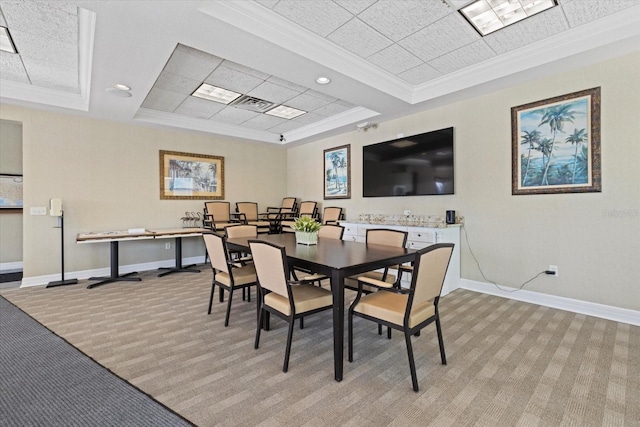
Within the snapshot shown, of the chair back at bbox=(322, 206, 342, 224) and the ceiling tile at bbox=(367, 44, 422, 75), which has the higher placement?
the ceiling tile at bbox=(367, 44, 422, 75)

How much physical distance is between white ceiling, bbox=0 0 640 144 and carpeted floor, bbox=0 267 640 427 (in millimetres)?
2713

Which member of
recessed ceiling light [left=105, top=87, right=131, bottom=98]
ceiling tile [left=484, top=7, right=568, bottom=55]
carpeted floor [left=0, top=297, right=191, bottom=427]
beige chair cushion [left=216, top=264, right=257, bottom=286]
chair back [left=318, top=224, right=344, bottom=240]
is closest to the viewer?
carpeted floor [left=0, top=297, right=191, bottom=427]

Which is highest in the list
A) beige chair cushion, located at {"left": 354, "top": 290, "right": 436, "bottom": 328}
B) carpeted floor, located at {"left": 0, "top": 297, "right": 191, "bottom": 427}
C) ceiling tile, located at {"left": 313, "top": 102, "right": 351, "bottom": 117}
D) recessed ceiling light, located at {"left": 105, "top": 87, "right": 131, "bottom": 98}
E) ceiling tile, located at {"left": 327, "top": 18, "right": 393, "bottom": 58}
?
ceiling tile, located at {"left": 313, "top": 102, "right": 351, "bottom": 117}

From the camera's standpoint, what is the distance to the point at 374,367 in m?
2.19

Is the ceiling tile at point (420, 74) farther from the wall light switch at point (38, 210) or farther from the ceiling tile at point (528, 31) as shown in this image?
the wall light switch at point (38, 210)

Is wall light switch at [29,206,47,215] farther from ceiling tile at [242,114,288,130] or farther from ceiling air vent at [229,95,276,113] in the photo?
ceiling tile at [242,114,288,130]

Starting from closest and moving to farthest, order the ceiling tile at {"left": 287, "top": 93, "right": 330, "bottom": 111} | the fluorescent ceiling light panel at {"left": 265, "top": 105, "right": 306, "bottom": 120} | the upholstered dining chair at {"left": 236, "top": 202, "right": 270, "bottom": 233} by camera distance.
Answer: the ceiling tile at {"left": 287, "top": 93, "right": 330, "bottom": 111}, the fluorescent ceiling light panel at {"left": 265, "top": 105, "right": 306, "bottom": 120}, the upholstered dining chair at {"left": 236, "top": 202, "right": 270, "bottom": 233}

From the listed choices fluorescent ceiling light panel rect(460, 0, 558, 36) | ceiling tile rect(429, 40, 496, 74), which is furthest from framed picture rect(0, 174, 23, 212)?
fluorescent ceiling light panel rect(460, 0, 558, 36)

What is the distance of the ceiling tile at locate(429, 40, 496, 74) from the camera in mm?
3246

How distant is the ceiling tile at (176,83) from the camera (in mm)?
3902

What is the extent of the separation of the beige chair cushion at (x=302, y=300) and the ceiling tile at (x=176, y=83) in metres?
3.23

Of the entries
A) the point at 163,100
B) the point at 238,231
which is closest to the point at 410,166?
the point at 238,231

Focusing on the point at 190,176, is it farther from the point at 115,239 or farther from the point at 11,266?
the point at 11,266

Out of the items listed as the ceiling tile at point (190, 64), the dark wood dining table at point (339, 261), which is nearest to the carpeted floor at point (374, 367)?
the dark wood dining table at point (339, 261)
